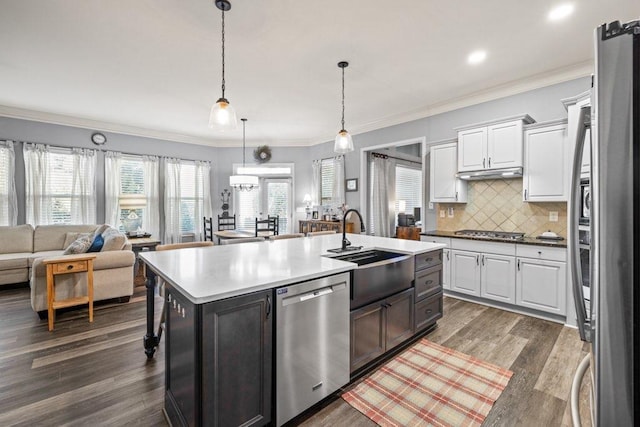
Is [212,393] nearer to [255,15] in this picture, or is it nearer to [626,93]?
[626,93]

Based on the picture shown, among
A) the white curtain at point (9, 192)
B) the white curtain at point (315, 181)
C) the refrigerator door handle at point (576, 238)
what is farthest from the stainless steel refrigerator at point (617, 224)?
the white curtain at point (9, 192)

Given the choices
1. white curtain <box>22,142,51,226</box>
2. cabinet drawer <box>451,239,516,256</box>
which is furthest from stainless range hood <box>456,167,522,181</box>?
white curtain <box>22,142,51,226</box>

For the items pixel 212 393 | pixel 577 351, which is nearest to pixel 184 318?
pixel 212 393

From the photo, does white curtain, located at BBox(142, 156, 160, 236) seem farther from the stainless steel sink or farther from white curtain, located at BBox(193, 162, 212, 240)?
the stainless steel sink

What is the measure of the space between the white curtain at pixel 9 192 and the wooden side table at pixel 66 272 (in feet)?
9.48

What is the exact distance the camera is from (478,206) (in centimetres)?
418

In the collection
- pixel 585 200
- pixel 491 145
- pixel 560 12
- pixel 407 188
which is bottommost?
pixel 585 200

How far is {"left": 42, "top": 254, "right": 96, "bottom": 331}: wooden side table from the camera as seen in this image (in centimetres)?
303

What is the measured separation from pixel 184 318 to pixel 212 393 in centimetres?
37

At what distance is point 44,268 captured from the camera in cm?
320

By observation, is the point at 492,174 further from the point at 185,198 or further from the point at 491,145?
the point at 185,198

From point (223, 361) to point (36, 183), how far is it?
6002mm

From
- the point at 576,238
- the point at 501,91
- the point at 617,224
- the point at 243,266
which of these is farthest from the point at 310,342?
the point at 501,91

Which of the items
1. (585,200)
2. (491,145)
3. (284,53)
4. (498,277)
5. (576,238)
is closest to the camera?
(576,238)
